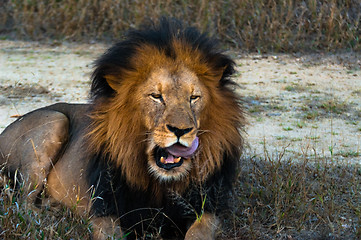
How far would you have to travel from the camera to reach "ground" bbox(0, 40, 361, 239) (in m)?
3.85

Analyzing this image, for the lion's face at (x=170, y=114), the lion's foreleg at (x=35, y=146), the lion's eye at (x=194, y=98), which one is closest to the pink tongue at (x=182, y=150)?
the lion's face at (x=170, y=114)

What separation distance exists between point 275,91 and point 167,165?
4.14m

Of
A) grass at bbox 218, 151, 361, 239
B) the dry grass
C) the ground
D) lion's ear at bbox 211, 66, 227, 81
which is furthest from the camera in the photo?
the dry grass

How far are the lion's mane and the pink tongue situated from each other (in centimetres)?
7

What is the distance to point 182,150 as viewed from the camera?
10.1 ft

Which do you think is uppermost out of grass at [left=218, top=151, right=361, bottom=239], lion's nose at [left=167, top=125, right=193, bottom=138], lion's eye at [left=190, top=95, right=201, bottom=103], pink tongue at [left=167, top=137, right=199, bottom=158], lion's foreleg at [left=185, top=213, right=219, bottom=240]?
lion's eye at [left=190, top=95, right=201, bottom=103]

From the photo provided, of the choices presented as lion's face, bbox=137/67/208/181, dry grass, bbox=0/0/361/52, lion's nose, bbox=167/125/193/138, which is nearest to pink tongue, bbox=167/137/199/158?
lion's face, bbox=137/67/208/181

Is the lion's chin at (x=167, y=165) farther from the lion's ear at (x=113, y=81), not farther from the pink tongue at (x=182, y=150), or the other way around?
the lion's ear at (x=113, y=81)

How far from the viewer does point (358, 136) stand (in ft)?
18.0

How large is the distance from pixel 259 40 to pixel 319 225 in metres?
5.51

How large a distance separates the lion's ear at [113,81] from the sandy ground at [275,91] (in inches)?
56.7

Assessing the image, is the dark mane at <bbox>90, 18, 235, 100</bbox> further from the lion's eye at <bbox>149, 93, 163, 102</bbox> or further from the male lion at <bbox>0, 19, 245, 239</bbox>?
the lion's eye at <bbox>149, 93, 163, 102</bbox>

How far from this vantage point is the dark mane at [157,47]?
3260mm

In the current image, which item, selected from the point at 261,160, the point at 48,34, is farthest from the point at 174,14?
the point at 261,160
